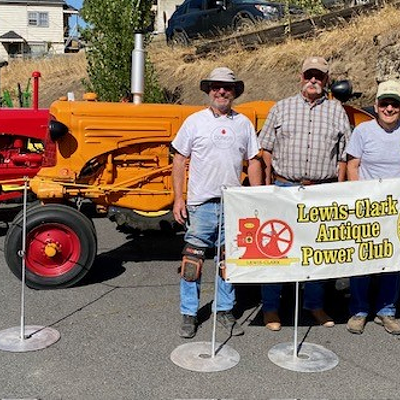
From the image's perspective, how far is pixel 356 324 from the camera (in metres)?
4.45

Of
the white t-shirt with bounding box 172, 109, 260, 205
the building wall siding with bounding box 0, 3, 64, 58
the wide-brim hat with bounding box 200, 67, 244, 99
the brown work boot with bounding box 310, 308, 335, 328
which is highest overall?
the building wall siding with bounding box 0, 3, 64, 58

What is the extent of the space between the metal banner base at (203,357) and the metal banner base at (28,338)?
0.86 metres

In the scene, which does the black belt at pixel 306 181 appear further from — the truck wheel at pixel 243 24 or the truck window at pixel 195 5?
the truck window at pixel 195 5

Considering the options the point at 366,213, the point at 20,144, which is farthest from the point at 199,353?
the point at 20,144

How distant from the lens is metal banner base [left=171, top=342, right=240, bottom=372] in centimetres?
383

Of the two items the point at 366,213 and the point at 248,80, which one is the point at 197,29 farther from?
the point at 366,213

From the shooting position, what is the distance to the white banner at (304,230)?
3.99 meters

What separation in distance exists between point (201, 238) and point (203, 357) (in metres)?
0.81

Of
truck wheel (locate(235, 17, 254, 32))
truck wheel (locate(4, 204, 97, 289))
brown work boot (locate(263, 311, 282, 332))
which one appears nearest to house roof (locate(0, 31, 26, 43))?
truck wheel (locate(235, 17, 254, 32))

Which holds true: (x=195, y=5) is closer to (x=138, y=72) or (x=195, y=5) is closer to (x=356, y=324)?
(x=138, y=72)

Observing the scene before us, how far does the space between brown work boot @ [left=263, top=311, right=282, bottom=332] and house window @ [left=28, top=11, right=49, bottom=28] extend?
47.3m

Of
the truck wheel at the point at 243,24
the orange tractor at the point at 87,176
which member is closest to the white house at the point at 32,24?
the truck wheel at the point at 243,24

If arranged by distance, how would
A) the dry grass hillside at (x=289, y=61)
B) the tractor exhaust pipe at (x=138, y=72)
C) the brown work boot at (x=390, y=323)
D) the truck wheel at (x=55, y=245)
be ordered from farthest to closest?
1. the dry grass hillside at (x=289, y=61)
2. the tractor exhaust pipe at (x=138, y=72)
3. the truck wheel at (x=55, y=245)
4. the brown work boot at (x=390, y=323)

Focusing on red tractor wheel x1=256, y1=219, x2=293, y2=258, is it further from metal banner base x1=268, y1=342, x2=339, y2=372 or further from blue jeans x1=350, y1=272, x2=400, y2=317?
blue jeans x1=350, y1=272, x2=400, y2=317
